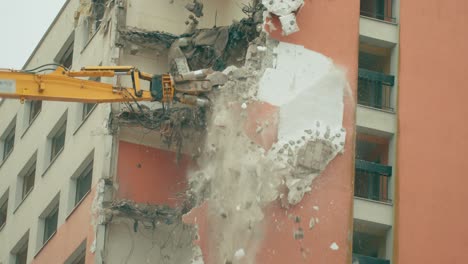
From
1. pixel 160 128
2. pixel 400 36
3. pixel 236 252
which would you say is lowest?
pixel 236 252

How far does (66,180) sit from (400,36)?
1256 cm

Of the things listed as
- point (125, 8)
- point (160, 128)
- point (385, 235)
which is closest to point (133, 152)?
point (160, 128)

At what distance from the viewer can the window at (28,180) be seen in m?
63.0

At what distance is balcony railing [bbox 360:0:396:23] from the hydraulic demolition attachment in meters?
7.84

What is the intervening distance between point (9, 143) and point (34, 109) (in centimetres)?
403

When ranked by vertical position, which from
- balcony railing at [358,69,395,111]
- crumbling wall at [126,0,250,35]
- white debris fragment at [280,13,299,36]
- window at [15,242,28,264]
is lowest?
window at [15,242,28,264]

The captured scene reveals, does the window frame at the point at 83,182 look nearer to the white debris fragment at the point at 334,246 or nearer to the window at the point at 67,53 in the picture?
the window at the point at 67,53

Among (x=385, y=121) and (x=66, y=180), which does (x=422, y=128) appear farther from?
(x=66, y=180)

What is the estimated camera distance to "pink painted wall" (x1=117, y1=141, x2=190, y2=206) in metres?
52.9

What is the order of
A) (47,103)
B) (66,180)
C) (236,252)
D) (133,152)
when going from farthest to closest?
(47,103)
(66,180)
(133,152)
(236,252)

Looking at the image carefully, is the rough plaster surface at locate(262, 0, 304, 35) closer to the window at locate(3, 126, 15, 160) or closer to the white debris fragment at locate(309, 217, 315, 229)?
the white debris fragment at locate(309, 217, 315, 229)

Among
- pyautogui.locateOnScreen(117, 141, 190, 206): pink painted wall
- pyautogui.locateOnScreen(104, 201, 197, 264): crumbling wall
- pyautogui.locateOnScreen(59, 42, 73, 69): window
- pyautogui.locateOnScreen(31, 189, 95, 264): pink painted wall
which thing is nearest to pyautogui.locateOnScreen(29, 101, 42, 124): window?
pyautogui.locateOnScreen(59, 42, 73, 69): window

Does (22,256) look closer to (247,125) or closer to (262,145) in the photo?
(247,125)

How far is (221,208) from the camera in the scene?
167 feet
